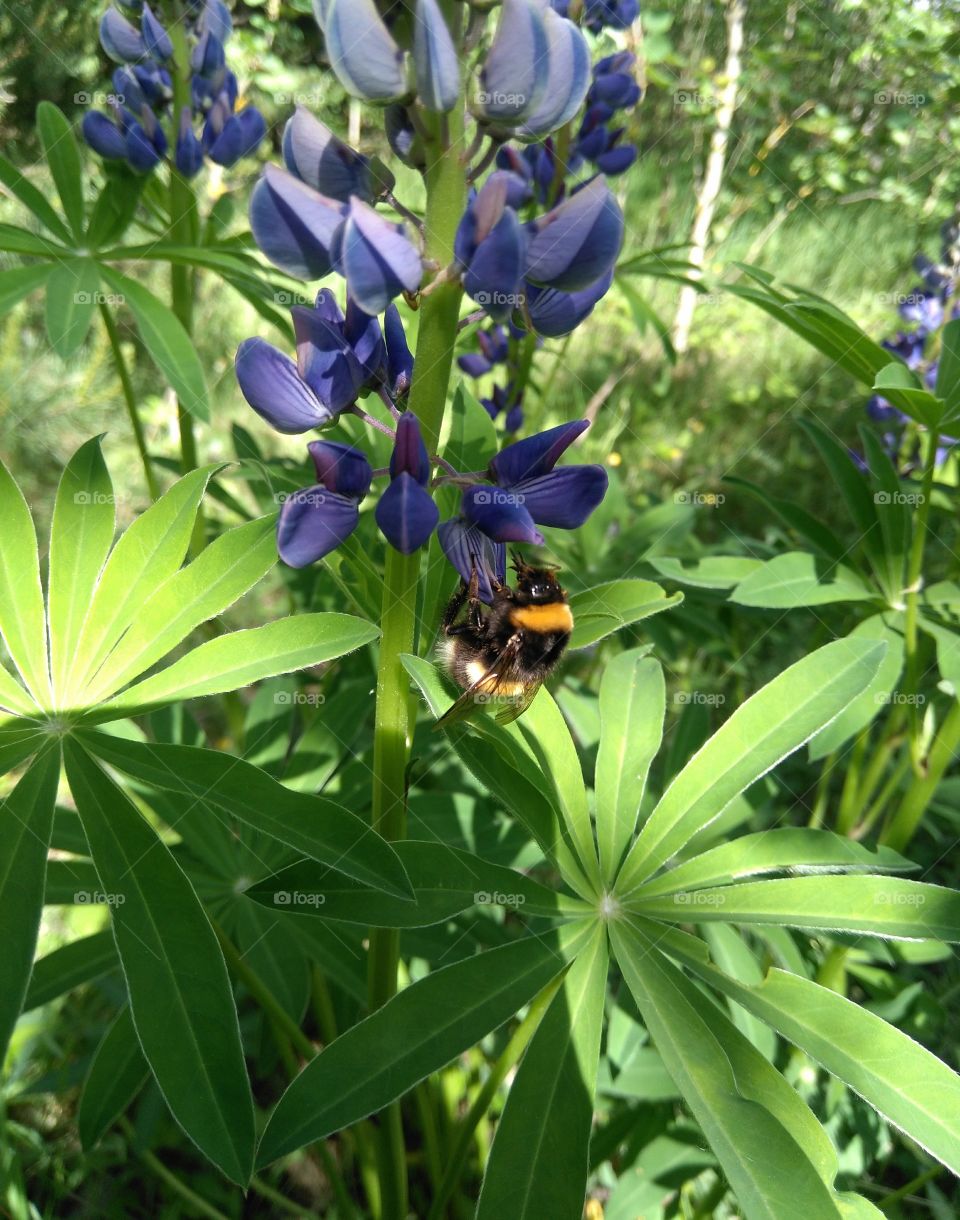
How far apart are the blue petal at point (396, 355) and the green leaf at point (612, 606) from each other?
1.36 feet

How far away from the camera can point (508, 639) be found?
Answer: 116 cm

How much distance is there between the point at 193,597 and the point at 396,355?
48 cm

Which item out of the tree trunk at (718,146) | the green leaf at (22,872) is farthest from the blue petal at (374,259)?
the tree trunk at (718,146)

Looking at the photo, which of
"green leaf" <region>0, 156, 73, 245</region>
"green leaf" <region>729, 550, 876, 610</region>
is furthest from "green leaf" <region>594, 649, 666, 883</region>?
"green leaf" <region>0, 156, 73, 245</region>

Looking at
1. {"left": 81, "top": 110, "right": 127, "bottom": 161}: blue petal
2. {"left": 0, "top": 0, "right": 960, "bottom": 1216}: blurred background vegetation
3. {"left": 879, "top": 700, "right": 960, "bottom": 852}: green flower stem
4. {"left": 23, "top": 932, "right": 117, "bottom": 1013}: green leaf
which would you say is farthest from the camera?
{"left": 0, "top": 0, "right": 960, "bottom": 1216}: blurred background vegetation

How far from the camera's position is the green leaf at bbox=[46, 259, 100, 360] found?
64.6 inches

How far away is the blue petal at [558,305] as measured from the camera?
3.61 ft

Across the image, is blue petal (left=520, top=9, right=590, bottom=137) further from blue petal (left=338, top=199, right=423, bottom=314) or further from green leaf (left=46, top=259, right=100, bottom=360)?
green leaf (left=46, top=259, right=100, bottom=360)

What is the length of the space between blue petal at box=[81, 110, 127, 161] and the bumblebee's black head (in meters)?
1.51

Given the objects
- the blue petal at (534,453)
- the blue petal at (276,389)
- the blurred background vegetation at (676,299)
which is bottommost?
the blue petal at (534,453)

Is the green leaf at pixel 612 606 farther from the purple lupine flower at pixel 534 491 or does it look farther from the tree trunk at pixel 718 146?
the tree trunk at pixel 718 146

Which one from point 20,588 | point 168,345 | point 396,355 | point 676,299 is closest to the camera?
point 396,355

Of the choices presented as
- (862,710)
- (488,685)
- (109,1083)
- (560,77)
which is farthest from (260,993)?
(560,77)

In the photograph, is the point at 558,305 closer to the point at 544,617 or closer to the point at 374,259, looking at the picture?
the point at 374,259
